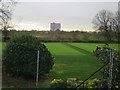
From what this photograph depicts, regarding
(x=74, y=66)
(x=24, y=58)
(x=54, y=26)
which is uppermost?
(x=54, y=26)

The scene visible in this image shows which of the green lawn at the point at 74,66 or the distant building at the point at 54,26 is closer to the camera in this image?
the green lawn at the point at 74,66

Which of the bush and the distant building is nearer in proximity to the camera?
the bush

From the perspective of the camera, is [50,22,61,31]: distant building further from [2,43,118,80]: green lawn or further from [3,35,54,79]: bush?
[3,35,54,79]: bush

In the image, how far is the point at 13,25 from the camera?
12.9m

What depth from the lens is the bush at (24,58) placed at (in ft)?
24.9

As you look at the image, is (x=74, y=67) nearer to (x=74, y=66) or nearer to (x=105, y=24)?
(x=74, y=66)

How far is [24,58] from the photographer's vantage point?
24.9ft

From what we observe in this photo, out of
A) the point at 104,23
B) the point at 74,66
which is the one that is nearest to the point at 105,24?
the point at 104,23

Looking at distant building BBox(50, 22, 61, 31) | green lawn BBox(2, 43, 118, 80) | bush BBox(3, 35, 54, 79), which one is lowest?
green lawn BBox(2, 43, 118, 80)

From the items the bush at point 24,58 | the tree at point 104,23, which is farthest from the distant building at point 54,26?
the bush at point 24,58

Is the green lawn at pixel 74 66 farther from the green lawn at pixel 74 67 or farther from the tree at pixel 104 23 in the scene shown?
the tree at pixel 104 23

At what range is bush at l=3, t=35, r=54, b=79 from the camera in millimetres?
7590

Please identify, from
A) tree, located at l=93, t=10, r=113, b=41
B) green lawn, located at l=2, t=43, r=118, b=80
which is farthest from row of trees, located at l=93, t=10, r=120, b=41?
green lawn, located at l=2, t=43, r=118, b=80

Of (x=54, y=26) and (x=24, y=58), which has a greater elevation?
(x=54, y=26)
